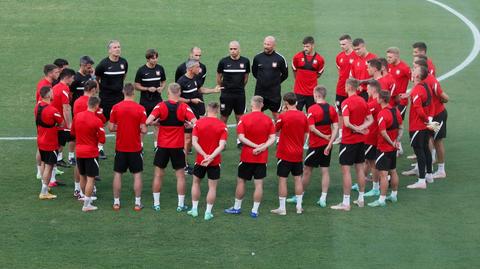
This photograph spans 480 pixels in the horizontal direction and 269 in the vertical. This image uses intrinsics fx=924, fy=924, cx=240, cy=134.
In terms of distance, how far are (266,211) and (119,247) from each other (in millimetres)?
2796

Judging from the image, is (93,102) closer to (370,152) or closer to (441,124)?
(370,152)

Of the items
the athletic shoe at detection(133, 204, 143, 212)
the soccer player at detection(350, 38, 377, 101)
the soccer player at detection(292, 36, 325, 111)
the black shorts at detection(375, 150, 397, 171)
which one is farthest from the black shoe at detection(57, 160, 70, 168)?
the black shorts at detection(375, 150, 397, 171)

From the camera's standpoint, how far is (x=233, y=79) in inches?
725

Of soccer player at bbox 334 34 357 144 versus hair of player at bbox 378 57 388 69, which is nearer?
hair of player at bbox 378 57 388 69

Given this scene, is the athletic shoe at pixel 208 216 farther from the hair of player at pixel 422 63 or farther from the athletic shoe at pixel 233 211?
the hair of player at pixel 422 63

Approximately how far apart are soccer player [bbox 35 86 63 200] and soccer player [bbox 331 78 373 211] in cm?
477

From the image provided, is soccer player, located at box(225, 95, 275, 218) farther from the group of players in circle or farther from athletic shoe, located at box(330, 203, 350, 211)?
athletic shoe, located at box(330, 203, 350, 211)

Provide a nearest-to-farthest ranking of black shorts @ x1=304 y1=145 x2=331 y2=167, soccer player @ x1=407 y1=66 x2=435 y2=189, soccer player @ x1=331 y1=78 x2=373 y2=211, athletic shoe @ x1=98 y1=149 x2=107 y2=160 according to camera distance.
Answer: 1. soccer player @ x1=331 y1=78 x2=373 y2=211
2. black shorts @ x1=304 y1=145 x2=331 y2=167
3. soccer player @ x1=407 y1=66 x2=435 y2=189
4. athletic shoe @ x1=98 y1=149 x2=107 y2=160

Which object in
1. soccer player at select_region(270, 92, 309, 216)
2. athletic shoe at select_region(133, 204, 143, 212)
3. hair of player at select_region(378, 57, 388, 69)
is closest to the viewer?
soccer player at select_region(270, 92, 309, 216)

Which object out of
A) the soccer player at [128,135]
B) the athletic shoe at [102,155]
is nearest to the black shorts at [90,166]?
the soccer player at [128,135]

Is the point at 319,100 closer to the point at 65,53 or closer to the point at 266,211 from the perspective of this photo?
the point at 266,211

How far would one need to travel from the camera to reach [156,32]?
2552 centimetres

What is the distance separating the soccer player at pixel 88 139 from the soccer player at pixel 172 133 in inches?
33.6

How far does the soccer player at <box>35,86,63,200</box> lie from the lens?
605 inches
